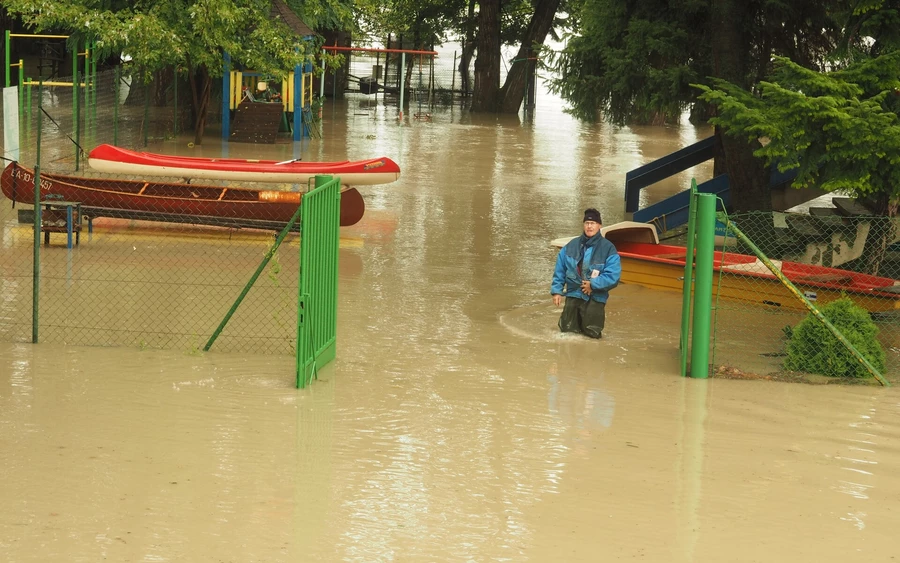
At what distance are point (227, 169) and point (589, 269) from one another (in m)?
7.32

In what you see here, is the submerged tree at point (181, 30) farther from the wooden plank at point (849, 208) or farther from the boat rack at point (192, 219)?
the wooden plank at point (849, 208)

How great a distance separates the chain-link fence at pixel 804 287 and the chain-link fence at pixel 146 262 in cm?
432

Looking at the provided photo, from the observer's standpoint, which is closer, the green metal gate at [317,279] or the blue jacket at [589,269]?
the green metal gate at [317,279]

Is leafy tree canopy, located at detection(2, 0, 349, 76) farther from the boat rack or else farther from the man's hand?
the man's hand

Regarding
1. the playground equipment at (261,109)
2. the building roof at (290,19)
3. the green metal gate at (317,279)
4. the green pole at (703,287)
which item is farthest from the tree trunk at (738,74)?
the playground equipment at (261,109)

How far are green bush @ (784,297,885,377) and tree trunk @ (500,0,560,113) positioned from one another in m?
30.3

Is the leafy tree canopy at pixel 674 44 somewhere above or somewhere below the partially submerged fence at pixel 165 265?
above

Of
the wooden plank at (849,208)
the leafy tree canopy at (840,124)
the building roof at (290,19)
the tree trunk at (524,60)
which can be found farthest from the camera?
the tree trunk at (524,60)

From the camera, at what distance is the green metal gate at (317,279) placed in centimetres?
873

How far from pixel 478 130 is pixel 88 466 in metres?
26.6

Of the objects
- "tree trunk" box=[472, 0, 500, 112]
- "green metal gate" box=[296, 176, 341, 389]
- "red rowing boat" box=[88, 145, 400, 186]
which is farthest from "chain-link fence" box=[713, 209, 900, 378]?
"tree trunk" box=[472, 0, 500, 112]

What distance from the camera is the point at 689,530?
658 centimetres

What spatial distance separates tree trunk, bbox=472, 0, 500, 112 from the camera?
1570 inches

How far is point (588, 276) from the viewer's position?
1088 centimetres
